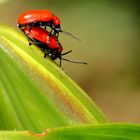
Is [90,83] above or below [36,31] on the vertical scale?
below

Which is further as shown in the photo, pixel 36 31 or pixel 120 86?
pixel 120 86

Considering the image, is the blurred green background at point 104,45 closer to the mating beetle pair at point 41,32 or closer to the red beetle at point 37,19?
the red beetle at point 37,19

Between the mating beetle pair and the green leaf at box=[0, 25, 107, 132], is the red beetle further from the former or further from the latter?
the green leaf at box=[0, 25, 107, 132]

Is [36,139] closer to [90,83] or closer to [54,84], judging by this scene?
[54,84]

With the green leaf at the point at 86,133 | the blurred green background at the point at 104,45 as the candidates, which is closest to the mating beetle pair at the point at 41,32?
the green leaf at the point at 86,133

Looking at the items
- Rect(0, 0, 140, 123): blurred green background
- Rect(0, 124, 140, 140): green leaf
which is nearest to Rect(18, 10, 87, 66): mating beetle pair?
Rect(0, 124, 140, 140): green leaf

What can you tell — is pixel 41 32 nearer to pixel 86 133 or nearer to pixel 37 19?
pixel 37 19

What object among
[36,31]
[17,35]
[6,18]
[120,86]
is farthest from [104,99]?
[17,35]
